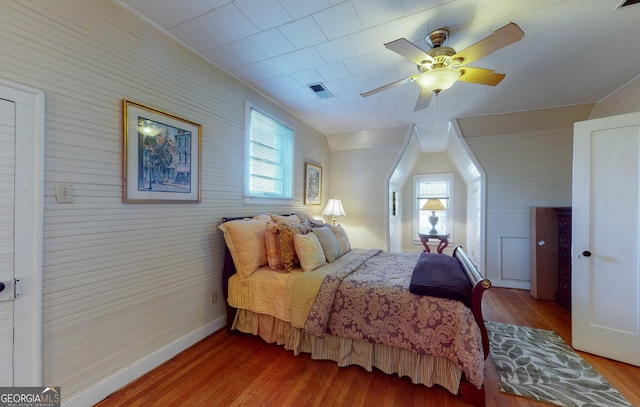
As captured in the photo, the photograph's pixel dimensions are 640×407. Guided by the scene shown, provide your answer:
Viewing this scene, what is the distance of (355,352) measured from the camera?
2.03m

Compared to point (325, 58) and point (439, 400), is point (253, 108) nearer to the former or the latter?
point (325, 58)

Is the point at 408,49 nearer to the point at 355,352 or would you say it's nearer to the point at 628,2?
the point at 628,2

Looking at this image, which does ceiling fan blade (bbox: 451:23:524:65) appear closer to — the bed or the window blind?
the bed

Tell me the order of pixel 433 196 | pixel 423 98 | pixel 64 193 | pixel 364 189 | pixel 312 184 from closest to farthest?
pixel 64 193 → pixel 423 98 → pixel 312 184 → pixel 364 189 → pixel 433 196

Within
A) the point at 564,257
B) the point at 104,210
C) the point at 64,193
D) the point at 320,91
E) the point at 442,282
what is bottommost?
the point at 564,257

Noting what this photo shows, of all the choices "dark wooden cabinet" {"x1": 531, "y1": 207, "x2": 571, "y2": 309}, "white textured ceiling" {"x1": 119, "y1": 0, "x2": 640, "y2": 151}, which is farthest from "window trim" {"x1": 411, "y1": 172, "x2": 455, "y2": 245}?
"white textured ceiling" {"x1": 119, "y1": 0, "x2": 640, "y2": 151}

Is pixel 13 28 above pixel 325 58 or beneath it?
beneath

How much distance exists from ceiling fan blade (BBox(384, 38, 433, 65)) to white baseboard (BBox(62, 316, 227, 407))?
113 inches

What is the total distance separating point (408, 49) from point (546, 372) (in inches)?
105

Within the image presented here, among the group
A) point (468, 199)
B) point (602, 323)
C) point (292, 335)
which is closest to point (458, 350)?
point (292, 335)

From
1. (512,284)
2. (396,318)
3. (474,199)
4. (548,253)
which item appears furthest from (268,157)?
(512,284)

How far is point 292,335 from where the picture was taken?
223 cm

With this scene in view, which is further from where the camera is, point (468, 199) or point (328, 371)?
point (468, 199)

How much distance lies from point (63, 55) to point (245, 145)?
1572 mm
